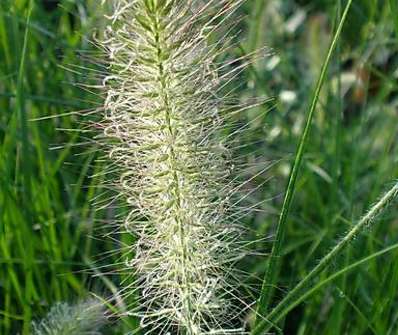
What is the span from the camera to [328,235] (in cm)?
223

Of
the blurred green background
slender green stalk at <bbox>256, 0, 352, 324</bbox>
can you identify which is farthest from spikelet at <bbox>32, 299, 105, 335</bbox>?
slender green stalk at <bbox>256, 0, 352, 324</bbox>

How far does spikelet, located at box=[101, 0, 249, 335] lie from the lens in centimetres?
134

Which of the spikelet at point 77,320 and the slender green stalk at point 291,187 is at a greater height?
the slender green stalk at point 291,187

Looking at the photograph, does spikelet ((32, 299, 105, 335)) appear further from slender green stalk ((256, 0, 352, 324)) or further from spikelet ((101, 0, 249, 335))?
slender green stalk ((256, 0, 352, 324))

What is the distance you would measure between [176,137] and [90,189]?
0.80 m

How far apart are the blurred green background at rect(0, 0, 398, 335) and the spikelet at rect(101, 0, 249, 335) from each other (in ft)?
0.59

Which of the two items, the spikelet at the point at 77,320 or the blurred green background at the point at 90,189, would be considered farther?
the blurred green background at the point at 90,189

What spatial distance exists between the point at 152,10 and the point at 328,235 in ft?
3.48

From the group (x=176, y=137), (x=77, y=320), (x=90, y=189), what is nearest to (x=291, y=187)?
(x=176, y=137)

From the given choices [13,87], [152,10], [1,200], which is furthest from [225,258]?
[13,87]

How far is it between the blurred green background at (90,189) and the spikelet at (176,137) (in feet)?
0.59

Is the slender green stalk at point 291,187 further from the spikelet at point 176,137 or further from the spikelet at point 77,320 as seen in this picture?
the spikelet at point 77,320

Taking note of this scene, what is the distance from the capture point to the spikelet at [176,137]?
1338mm

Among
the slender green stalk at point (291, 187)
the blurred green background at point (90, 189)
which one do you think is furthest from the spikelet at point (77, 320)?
the slender green stalk at point (291, 187)
